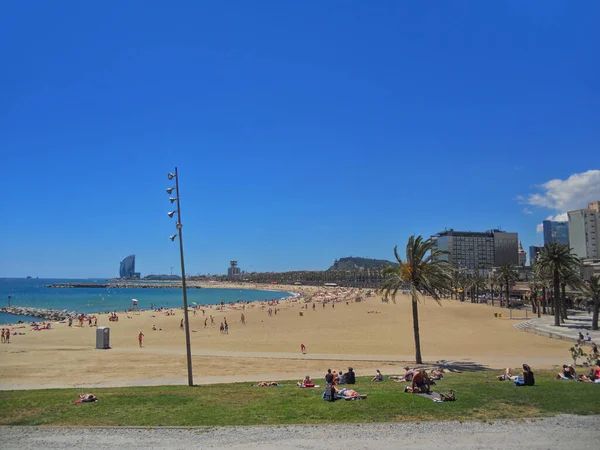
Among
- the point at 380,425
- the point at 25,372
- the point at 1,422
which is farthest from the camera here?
the point at 25,372

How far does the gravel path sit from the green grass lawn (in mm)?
483

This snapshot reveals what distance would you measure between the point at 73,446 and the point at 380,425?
6652 mm

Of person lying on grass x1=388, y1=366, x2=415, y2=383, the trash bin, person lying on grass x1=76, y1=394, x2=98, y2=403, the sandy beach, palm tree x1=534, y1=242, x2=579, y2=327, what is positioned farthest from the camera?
palm tree x1=534, y1=242, x2=579, y2=327

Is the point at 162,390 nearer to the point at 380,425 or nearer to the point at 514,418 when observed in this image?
the point at 380,425

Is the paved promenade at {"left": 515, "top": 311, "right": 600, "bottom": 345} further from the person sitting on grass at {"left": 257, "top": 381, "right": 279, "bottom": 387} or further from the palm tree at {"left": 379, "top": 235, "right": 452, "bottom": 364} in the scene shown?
the person sitting on grass at {"left": 257, "top": 381, "right": 279, "bottom": 387}

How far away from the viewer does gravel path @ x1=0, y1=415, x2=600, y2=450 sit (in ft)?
29.6

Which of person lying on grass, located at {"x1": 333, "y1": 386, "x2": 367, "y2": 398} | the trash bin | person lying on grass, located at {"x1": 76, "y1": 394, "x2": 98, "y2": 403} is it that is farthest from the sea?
person lying on grass, located at {"x1": 333, "y1": 386, "x2": 367, "y2": 398}

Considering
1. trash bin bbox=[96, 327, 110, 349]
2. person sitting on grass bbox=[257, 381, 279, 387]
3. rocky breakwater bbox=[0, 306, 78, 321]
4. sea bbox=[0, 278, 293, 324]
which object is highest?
person sitting on grass bbox=[257, 381, 279, 387]

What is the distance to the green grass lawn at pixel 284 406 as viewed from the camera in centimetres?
1074

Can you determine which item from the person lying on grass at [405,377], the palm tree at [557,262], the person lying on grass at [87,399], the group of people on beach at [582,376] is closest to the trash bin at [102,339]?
the person lying on grass at [87,399]

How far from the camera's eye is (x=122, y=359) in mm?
24844

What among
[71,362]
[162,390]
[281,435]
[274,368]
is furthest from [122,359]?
[281,435]

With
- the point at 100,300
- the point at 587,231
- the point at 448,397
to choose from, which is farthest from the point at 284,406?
the point at 587,231

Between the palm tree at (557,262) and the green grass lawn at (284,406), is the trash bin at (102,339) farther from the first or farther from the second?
the palm tree at (557,262)
